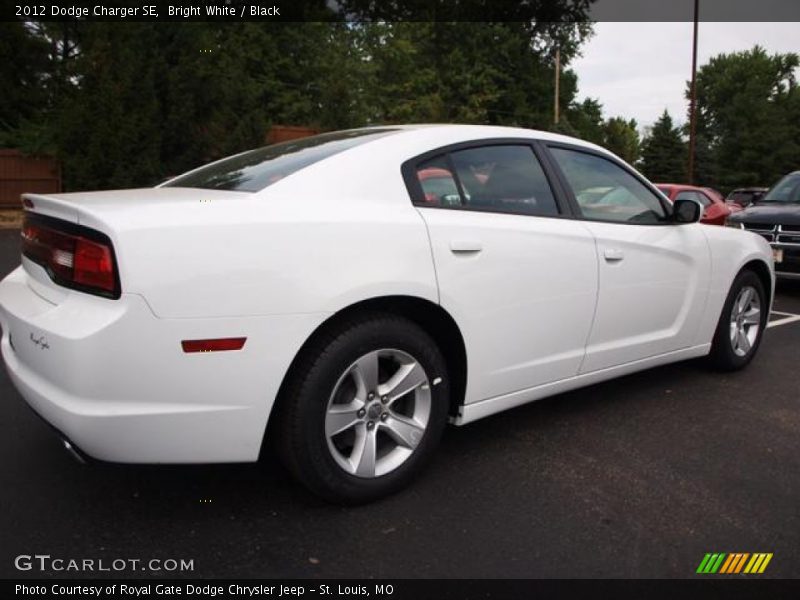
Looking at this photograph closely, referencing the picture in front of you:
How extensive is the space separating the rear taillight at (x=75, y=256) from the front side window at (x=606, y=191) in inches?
87.6

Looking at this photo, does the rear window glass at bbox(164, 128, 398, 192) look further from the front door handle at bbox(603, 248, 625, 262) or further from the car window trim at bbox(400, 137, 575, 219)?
the front door handle at bbox(603, 248, 625, 262)

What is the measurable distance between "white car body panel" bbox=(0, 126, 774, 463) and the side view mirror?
770mm

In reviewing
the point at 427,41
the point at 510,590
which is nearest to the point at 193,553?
the point at 510,590

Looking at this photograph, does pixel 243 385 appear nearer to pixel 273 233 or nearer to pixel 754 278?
pixel 273 233

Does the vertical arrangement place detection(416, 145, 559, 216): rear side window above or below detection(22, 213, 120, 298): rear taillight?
A: above

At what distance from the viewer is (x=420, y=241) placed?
2.65 meters

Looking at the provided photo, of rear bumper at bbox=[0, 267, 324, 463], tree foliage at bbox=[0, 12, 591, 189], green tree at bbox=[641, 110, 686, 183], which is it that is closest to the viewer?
rear bumper at bbox=[0, 267, 324, 463]

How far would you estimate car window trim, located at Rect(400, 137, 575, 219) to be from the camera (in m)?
2.78

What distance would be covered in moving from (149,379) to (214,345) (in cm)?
22

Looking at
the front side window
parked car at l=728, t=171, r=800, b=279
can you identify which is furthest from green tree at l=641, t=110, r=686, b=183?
the front side window

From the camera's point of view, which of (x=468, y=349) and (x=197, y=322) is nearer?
(x=197, y=322)

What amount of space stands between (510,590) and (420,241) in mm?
1286

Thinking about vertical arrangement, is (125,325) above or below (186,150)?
below

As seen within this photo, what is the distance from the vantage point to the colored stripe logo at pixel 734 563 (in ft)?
7.55
